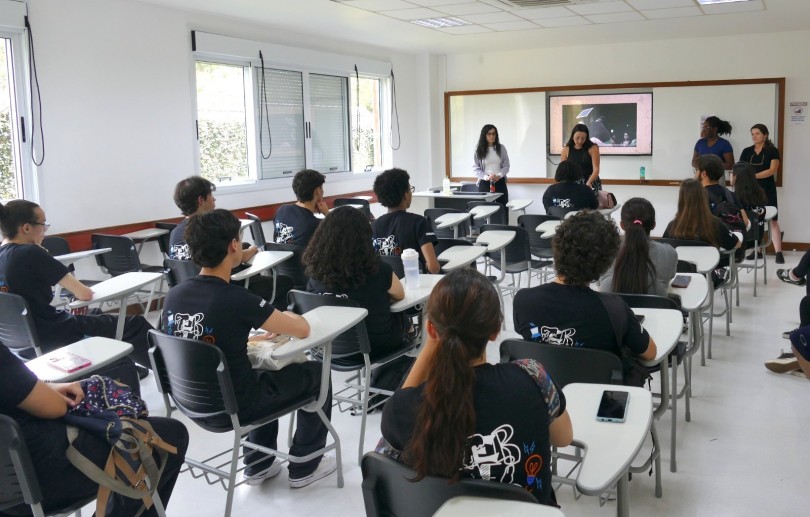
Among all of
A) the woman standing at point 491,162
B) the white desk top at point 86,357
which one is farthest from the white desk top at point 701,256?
the woman standing at point 491,162

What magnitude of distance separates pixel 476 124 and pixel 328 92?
250 centimetres

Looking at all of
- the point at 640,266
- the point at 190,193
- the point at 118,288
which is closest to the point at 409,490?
the point at 640,266

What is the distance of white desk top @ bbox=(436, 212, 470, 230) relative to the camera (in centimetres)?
544

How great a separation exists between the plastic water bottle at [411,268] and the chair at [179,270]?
1.33m

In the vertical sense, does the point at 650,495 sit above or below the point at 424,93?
below

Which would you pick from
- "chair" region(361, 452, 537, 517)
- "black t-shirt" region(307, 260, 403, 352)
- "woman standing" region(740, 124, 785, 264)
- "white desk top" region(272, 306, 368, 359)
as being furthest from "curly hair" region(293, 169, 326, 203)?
"woman standing" region(740, 124, 785, 264)

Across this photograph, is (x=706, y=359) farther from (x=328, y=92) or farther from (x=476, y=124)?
(x=476, y=124)

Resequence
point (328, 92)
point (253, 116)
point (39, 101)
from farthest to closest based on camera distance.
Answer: point (328, 92) < point (253, 116) < point (39, 101)

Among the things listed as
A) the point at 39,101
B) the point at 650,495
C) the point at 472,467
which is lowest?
the point at 650,495

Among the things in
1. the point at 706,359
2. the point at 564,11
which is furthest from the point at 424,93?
the point at 706,359

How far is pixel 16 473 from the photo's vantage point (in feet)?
6.05

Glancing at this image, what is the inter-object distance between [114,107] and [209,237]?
3.91m

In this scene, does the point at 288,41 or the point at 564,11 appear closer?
the point at 564,11

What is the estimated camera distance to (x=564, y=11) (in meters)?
6.74
